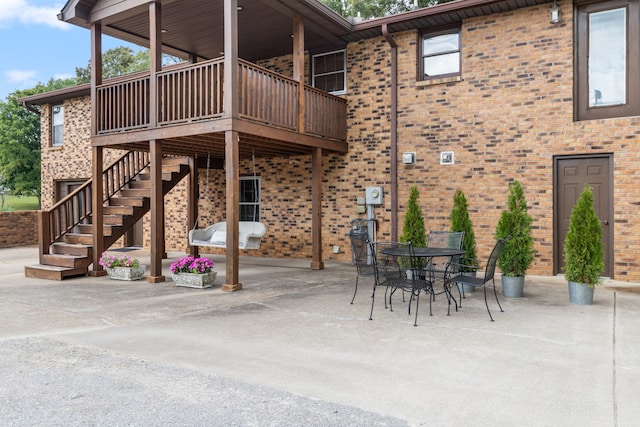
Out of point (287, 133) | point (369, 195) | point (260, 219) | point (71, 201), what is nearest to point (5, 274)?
point (71, 201)

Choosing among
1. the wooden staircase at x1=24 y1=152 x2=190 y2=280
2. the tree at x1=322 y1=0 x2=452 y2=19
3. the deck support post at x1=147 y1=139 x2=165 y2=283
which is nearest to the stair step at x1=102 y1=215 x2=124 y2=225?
the wooden staircase at x1=24 y1=152 x2=190 y2=280

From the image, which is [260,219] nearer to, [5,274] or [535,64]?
[5,274]

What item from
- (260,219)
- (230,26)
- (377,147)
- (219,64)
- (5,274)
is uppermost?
(230,26)

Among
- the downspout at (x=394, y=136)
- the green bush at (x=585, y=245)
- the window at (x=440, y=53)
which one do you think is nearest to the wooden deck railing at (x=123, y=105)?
the downspout at (x=394, y=136)

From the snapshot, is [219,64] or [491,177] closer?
[219,64]

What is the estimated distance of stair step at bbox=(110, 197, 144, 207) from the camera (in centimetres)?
960

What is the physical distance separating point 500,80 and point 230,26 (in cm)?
497

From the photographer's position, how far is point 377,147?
10047 millimetres

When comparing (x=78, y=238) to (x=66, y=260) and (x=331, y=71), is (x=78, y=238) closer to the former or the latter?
(x=66, y=260)

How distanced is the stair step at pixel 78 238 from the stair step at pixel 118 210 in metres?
0.66

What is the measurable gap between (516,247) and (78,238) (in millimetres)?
7976

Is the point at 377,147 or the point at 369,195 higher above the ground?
the point at 377,147

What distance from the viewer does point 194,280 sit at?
7.45m

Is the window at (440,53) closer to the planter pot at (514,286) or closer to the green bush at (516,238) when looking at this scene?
the green bush at (516,238)
